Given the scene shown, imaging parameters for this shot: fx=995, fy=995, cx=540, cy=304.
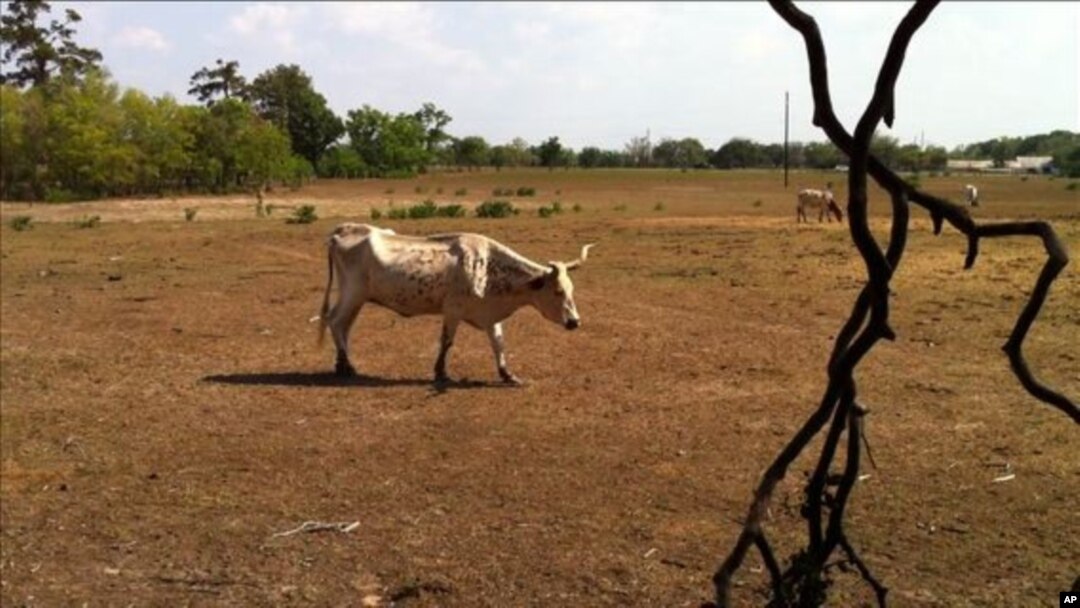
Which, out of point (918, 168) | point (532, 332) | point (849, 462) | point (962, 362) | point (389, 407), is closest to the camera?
point (849, 462)

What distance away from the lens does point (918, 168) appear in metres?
84.4

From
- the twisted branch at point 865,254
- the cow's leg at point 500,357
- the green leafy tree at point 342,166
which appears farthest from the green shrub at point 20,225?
the green leafy tree at point 342,166

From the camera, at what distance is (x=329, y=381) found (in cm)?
1118

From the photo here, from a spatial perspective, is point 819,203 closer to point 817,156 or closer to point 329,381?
point 329,381

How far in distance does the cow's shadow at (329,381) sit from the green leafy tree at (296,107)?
95142 millimetres

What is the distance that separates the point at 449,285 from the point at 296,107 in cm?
9850

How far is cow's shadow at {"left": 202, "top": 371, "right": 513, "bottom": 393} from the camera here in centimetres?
1084

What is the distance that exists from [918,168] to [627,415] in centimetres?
8223

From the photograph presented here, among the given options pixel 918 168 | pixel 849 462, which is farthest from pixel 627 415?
pixel 918 168

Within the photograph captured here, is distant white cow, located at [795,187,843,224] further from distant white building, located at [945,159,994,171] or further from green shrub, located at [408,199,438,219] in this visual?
distant white building, located at [945,159,994,171]

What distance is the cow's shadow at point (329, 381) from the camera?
10.8 meters

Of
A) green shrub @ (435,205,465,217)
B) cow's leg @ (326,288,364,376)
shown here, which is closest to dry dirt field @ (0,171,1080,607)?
cow's leg @ (326,288,364,376)

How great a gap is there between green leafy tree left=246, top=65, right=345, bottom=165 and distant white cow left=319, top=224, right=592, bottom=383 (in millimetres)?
95032

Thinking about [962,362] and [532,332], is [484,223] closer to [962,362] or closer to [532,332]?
[532,332]
